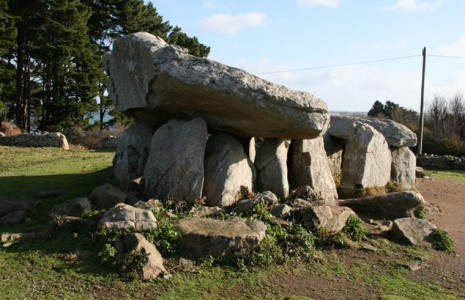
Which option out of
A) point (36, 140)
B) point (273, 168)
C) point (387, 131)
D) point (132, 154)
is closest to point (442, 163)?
point (387, 131)

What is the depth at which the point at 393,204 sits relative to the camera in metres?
11.4

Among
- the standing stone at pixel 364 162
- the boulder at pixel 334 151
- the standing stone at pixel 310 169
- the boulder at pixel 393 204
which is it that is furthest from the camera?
the boulder at pixel 334 151

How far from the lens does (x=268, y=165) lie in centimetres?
1202

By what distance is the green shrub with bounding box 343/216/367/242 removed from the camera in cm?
960

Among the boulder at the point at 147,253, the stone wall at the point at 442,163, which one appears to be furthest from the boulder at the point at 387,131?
the stone wall at the point at 442,163

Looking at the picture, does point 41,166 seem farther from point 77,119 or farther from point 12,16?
point 77,119

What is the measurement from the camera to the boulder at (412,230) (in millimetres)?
9705

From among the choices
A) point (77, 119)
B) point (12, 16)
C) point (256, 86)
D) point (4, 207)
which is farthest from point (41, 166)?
A: point (77, 119)

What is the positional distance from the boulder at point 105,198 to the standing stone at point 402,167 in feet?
29.0

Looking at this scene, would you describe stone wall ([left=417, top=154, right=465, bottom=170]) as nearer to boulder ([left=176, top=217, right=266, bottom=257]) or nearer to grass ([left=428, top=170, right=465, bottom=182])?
grass ([left=428, top=170, right=465, bottom=182])

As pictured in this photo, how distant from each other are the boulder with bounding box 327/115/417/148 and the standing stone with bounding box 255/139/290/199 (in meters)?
3.75

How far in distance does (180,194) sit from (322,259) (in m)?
3.48

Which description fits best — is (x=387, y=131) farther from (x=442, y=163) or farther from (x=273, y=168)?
(x=442, y=163)

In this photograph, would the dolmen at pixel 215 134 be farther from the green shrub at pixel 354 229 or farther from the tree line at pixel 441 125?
the tree line at pixel 441 125
